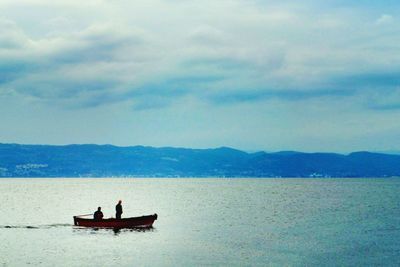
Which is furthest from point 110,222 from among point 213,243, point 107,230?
point 213,243

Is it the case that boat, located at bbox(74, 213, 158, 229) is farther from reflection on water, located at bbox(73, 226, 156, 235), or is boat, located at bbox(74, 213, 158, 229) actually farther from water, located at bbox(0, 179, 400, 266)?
water, located at bbox(0, 179, 400, 266)

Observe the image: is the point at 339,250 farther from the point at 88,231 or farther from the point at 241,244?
the point at 88,231

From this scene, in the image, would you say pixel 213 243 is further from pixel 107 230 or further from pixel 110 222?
pixel 107 230

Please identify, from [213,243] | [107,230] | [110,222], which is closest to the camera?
[213,243]

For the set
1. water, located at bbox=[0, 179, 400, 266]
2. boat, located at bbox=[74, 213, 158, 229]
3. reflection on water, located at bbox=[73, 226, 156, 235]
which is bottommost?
water, located at bbox=[0, 179, 400, 266]

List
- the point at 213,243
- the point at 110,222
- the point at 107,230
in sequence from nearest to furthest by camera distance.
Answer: the point at 213,243
the point at 107,230
the point at 110,222

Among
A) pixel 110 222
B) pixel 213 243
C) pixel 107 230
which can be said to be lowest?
pixel 213 243

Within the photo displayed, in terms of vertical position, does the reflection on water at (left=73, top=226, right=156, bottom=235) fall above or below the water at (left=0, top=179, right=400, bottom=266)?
above

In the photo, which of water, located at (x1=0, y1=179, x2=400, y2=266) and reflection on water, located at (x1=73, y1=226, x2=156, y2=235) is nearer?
water, located at (x1=0, y1=179, x2=400, y2=266)

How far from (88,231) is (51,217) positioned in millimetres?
31933

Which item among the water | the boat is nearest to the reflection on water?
the water

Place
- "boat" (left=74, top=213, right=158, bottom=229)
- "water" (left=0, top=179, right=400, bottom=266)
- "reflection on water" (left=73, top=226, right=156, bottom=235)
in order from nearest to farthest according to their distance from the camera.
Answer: "water" (left=0, top=179, right=400, bottom=266)
"reflection on water" (left=73, top=226, right=156, bottom=235)
"boat" (left=74, top=213, right=158, bottom=229)

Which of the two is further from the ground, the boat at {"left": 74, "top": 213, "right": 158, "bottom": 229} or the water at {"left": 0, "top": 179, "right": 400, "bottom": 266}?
the boat at {"left": 74, "top": 213, "right": 158, "bottom": 229}

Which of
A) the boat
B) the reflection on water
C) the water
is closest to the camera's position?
the water
